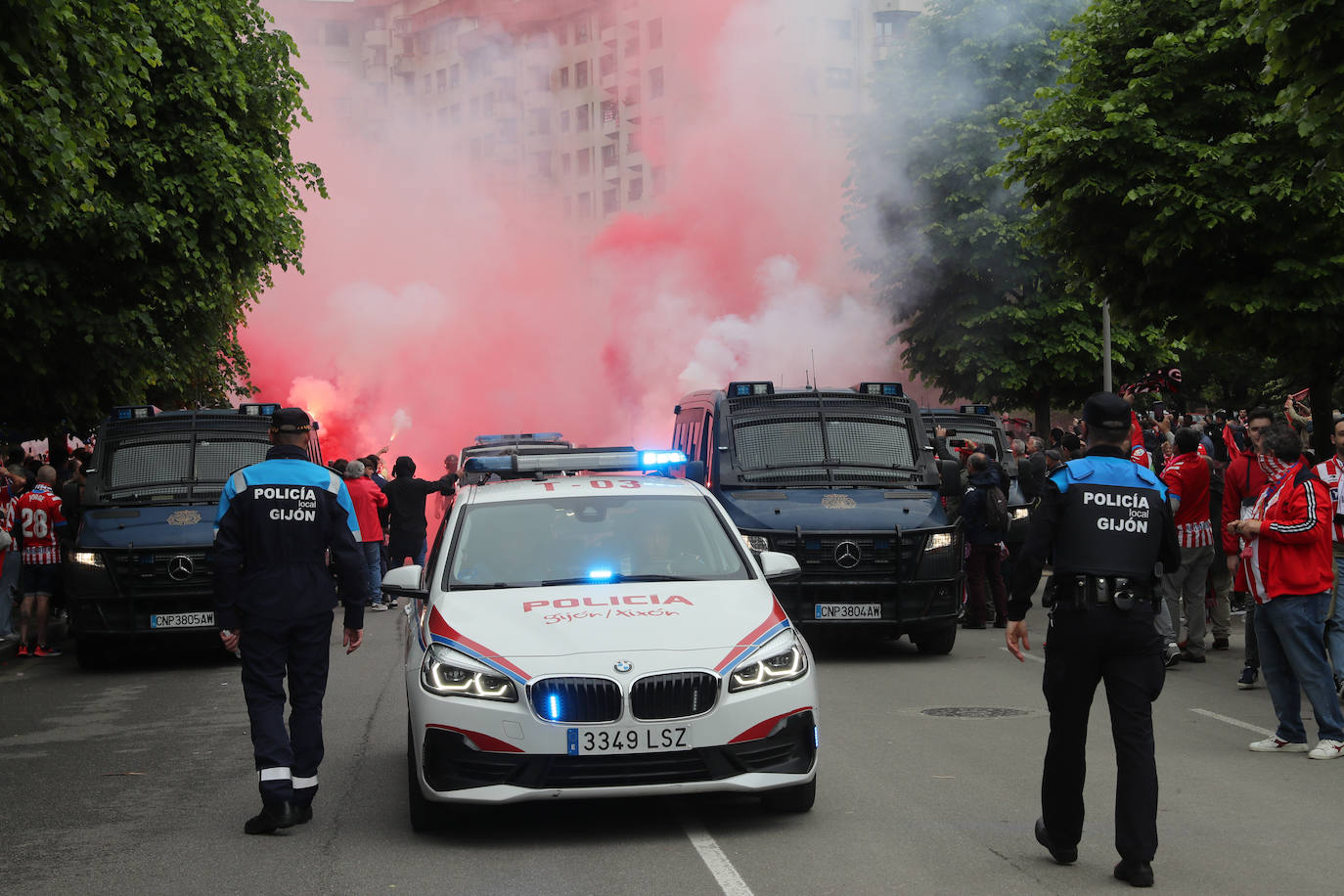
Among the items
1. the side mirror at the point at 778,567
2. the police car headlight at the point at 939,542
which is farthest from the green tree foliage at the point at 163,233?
the side mirror at the point at 778,567

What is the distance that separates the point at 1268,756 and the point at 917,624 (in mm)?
4446

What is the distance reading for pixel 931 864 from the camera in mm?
6352

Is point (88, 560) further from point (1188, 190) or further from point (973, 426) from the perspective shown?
point (1188, 190)

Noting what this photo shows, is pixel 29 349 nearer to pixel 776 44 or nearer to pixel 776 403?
pixel 776 403

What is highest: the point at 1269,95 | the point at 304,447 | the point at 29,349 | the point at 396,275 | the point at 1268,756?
the point at 396,275

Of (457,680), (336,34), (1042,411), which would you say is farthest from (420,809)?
(336,34)

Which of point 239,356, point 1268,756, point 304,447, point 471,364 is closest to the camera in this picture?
point 304,447

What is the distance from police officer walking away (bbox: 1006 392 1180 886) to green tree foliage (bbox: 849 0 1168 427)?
30267mm

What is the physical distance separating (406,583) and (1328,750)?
5.21 meters

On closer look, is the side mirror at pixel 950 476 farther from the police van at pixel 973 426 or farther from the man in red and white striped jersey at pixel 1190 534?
the police van at pixel 973 426

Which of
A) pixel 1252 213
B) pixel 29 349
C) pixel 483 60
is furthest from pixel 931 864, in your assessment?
pixel 483 60

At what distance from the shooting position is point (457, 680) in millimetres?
6801

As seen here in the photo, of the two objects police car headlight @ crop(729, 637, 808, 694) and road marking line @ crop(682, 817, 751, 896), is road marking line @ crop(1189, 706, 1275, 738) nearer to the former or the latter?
police car headlight @ crop(729, 637, 808, 694)

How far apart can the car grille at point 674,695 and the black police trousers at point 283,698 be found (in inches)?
61.9
